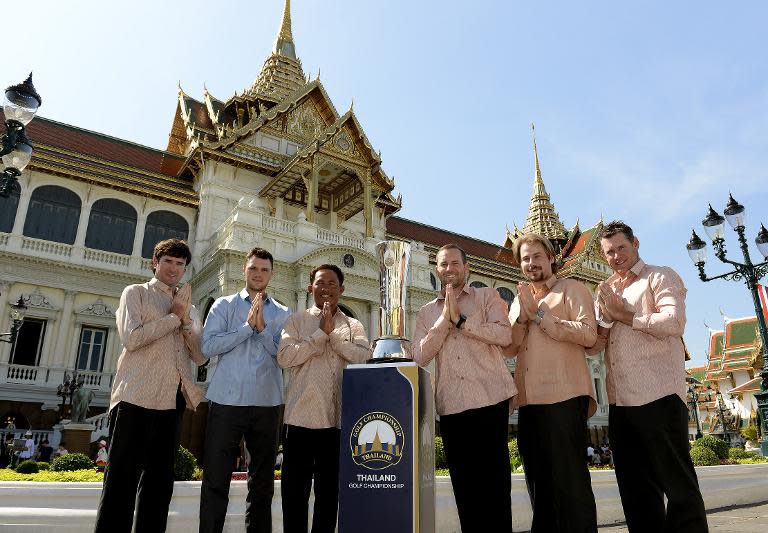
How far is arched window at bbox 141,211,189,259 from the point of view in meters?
19.9

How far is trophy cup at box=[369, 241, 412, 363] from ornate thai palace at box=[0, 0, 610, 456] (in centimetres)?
1170

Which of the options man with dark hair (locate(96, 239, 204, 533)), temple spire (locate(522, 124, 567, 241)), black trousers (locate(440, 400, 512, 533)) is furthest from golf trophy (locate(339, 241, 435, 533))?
temple spire (locate(522, 124, 567, 241))

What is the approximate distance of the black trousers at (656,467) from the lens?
2947 millimetres

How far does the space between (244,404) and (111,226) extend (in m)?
18.7

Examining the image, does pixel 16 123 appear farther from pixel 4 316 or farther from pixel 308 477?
pixel 4 316

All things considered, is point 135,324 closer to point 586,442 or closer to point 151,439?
point 151,439

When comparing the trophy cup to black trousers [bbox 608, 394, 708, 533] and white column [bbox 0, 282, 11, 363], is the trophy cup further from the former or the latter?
white column [bbox 0, 282, 11, 363]

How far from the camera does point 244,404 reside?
351cm

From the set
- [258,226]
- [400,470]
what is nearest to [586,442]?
[400,470]

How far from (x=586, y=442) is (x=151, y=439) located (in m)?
2.75

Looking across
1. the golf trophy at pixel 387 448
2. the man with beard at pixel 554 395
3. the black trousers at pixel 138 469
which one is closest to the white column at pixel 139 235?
the black trousers at pixel 138 469

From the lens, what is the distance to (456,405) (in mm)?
3189

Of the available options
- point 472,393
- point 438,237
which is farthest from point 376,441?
point 438,237

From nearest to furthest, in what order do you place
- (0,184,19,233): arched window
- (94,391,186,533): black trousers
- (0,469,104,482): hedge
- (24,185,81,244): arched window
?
(94,391,186,533): black trousers, (0,469,104,482): hedge, (0,184,19,233): arched window, (24,185,81,244): arched window
